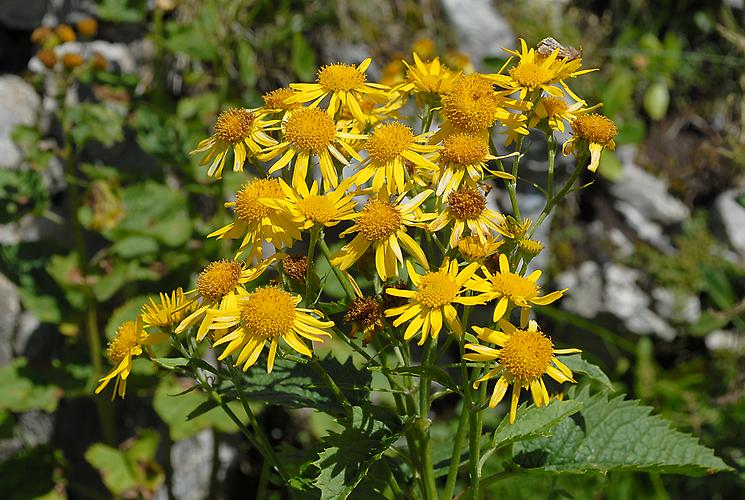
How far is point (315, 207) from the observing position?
127 cm

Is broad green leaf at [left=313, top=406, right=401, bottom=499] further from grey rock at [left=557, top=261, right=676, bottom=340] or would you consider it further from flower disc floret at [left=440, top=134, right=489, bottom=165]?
grey rock at [left=557, top=261, right=676, bottom=340]

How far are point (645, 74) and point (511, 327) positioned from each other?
2853mm

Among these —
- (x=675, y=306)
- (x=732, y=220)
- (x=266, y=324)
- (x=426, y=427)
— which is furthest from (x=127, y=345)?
(x=732, y=220)

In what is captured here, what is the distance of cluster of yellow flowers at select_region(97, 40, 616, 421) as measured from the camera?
123 centimetres

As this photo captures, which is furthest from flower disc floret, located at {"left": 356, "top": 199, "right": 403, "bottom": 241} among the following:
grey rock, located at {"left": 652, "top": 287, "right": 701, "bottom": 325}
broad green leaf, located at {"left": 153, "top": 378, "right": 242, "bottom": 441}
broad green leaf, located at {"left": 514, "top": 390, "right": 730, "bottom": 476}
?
grey rock, located at {"left": 652, "top": 287, "right": 701, "bottom": 325}

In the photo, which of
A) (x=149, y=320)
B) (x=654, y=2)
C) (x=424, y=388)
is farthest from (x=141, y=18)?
(x=654, y=2)

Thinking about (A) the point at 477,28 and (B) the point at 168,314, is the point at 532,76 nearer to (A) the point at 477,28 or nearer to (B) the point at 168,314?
(B) the point at 168,314

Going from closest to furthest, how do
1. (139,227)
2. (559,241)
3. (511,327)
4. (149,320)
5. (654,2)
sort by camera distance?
(511,327)
(149,320)
(139,227)
(559,241)
(654,2)

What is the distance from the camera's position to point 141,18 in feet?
9.53

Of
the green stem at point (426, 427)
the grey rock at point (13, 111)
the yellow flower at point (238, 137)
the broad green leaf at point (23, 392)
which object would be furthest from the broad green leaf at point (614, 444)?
the grey rock at point (13, 111)

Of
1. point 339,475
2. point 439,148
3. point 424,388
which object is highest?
point 439,148

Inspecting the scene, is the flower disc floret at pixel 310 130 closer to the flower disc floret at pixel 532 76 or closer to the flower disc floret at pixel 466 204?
the flower disc floret at pixel 466 204

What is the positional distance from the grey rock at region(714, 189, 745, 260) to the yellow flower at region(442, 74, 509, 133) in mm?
2359

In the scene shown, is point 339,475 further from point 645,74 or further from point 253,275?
point 645,74
